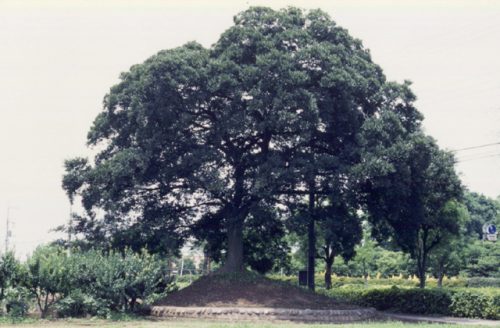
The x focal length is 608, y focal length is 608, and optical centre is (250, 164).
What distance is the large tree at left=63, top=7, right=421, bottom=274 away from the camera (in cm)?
3012

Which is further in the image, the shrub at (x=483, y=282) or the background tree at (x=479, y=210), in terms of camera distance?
the background tree at (x=479, y=210)

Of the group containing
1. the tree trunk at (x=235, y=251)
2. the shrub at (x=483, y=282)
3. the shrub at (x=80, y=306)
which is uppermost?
the tree trunk at (x=235, y=251)

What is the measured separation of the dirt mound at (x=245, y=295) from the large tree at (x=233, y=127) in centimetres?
184

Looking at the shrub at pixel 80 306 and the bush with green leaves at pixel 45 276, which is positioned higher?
the bush with green leaves at pixel 45 276

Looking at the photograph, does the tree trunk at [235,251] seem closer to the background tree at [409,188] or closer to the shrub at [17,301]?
the background tree at [409,188]

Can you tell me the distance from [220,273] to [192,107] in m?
9.53

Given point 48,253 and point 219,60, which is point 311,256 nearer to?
point 219,60

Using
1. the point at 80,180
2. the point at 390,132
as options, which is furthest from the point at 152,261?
the point at 390,132

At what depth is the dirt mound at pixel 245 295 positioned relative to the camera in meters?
30.3

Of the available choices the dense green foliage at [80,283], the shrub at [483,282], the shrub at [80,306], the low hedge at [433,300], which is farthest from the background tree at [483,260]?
the shrub at [80,306]

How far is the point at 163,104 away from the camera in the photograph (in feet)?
101

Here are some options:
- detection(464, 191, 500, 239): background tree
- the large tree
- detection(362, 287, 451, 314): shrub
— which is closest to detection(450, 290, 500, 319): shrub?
detection(362, 287, 451, 314): shrub

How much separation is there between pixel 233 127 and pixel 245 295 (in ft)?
28.2

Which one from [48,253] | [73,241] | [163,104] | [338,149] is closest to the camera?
[48,253]
